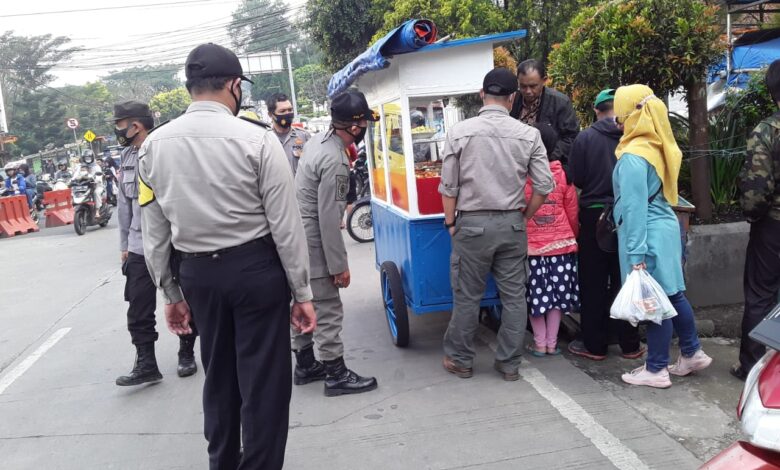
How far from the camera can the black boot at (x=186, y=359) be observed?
482cm

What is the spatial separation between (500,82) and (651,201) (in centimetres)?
108

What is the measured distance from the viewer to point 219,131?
267 centimetres

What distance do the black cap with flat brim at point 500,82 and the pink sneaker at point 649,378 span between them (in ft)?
5.94

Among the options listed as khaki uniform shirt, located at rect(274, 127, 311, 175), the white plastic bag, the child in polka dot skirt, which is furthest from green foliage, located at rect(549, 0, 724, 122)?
khaki uniform shirt, located at rect(274, 127, 311, 175)

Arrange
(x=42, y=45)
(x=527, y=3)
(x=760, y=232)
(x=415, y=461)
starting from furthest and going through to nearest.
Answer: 1. (x=42, y=45)
2. (x=527, y=3)
3. (x=760, y=232)
4. (x=415, y=461)

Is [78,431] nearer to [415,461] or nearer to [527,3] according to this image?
[415,461]

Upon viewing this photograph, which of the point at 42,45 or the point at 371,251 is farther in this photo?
the point at 42,45

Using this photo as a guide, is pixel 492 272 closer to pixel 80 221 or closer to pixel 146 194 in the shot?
pixel 146 194

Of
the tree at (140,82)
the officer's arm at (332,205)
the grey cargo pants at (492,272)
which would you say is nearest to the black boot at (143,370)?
the officer's arm at (332,205)

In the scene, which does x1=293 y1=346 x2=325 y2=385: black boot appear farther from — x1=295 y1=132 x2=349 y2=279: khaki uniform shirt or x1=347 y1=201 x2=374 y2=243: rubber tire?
x1=347 y1=201 x2=374 y2=243: rubber tire

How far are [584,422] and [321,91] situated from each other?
52.7 metres

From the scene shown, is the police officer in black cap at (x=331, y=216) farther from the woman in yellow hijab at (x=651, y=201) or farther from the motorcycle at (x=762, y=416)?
Answer: the motorcycle at (x=762, y=416)

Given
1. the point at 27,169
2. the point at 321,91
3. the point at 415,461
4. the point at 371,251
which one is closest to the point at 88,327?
the point at 371,251

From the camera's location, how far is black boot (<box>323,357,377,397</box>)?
420 centimetres
